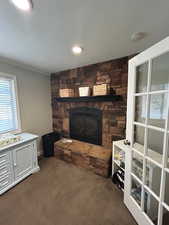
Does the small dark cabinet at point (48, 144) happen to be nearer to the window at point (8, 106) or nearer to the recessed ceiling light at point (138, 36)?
the window at point (8, 106)

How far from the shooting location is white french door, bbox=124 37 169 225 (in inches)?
39.9

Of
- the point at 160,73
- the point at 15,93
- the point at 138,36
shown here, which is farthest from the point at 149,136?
the point at 15,93

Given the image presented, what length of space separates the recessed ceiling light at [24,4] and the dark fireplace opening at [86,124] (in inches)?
78.8

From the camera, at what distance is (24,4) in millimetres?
920

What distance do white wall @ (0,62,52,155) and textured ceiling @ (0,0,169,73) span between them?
2.10ft

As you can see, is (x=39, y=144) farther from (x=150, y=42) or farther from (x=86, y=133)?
(x=150, y=42)

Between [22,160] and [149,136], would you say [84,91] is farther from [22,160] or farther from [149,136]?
[22,160]

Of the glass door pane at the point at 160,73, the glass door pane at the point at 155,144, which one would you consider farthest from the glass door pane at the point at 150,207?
the glass door pane at the point at 160,73

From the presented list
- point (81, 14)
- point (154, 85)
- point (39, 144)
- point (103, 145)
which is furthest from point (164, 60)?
point (39, 144)

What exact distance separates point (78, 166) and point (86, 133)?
2.57 ft

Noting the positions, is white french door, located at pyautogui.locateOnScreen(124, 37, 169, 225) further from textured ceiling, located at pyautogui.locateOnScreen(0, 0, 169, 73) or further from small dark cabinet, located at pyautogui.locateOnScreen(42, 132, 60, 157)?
small dark cabinet, located at pyautogui.locateOnScreen(42, 132, 60, 157)

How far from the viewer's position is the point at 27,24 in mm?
1171

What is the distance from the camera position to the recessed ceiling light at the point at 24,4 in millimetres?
892

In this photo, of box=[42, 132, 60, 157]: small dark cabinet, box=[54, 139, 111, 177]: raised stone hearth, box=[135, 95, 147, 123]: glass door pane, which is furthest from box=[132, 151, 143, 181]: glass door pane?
box=[42, 132, 60, 157]: small dark cabinet
